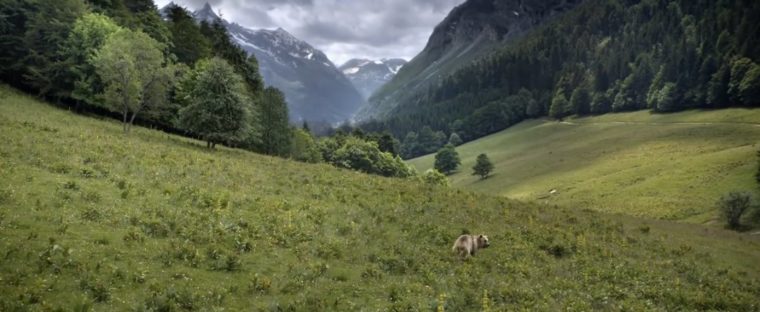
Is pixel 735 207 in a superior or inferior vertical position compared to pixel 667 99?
inferior

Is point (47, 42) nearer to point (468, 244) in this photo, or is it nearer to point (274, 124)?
point (274, 124)

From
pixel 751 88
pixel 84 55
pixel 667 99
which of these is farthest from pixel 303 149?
pixel 751 88

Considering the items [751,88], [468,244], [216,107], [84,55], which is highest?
[751,88]

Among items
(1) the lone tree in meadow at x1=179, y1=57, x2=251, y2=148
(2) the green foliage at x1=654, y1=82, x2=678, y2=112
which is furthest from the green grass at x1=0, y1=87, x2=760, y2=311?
(2) the green foliage at x1=654, y1=82, x2=678, y2=112

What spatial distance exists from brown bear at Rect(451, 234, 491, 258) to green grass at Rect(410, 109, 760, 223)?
55544 millimetres

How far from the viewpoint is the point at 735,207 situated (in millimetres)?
57375

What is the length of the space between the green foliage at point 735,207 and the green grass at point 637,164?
4.74m

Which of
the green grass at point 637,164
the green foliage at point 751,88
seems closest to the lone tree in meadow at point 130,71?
the green grass at point 637,164

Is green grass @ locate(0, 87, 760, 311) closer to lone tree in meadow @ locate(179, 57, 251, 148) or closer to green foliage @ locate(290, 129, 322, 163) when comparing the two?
lone tree in meadow @ locate(179, 57, 251, 148)

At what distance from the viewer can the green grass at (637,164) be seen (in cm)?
7188

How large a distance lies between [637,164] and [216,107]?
86.0 m

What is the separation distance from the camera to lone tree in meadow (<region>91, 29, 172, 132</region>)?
47.5 m

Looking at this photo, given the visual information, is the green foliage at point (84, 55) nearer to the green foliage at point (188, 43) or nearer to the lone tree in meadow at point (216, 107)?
the lone tree in meadow at point (216, 107)

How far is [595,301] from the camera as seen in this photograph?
59.9 feet
